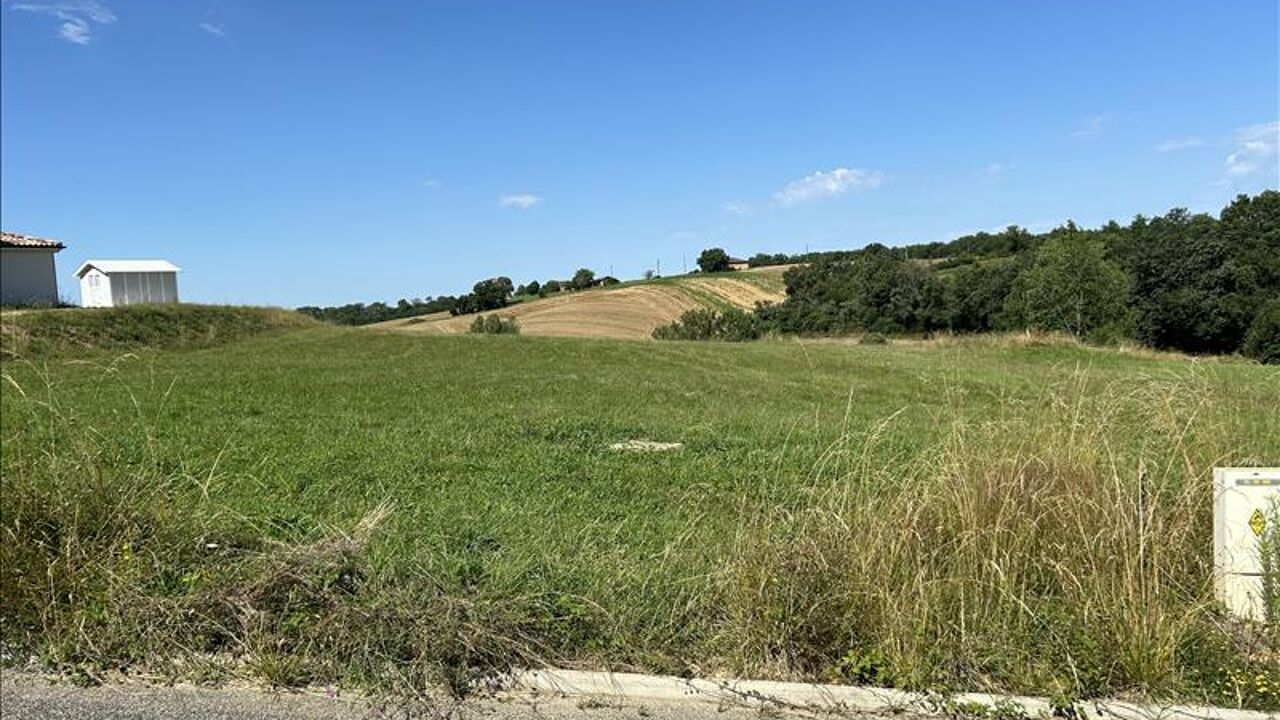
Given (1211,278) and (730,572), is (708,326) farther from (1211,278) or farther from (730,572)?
(730,572)

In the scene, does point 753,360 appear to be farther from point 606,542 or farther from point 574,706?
point 574,706

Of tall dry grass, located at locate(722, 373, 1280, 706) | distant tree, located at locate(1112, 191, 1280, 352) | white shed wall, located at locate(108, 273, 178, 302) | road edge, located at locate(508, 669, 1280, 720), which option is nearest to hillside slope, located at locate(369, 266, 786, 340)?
white shed wall, located at locate(108, 273, 178, 302)

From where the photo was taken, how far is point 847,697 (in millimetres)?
2986

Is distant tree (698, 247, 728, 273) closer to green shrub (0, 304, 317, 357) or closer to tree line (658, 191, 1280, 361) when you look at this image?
tree line (658, 191, 1280, 361)

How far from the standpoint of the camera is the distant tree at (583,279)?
325ft

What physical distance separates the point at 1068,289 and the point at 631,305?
3521 cm

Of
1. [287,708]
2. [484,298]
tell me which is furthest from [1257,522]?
[484,298]

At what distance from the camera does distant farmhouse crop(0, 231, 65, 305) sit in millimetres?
32938

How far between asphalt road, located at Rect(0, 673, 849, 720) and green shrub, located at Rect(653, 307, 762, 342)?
58443 mm

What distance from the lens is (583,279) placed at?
100188mm

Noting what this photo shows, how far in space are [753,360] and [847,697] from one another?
2081cm

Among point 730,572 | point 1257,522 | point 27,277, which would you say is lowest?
point 730,572

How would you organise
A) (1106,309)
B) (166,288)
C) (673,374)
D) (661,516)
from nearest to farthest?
(661,516), (673,374), (166,288), (1106,309)

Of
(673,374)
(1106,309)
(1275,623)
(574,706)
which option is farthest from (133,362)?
(1106,309)
